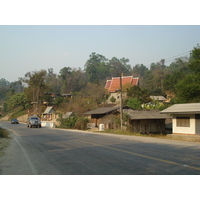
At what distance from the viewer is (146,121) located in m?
36.1

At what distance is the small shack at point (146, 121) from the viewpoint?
3462 centimetres

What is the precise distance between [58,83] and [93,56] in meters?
47.6

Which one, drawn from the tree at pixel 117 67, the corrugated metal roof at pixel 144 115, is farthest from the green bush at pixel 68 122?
the tree at pixel 117 67

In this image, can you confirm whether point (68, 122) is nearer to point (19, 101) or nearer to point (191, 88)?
point (191, 88)

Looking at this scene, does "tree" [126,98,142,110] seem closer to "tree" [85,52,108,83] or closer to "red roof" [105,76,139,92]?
"red roof" [105,76,139,92]

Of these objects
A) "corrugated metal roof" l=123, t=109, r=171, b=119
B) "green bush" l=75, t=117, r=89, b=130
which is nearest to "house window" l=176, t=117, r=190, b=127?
"corrugated metal roof" l=123, t=109, r=171, b=119

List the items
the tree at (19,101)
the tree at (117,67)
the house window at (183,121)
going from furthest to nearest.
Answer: the tree at (117,67)
the tree at (19,101)
the house window at (183,121)

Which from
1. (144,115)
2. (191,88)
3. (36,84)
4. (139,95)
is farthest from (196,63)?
(36,84)

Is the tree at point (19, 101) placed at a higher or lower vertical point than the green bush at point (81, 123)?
higher

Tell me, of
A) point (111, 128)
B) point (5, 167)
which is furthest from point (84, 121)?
point (5, 167)

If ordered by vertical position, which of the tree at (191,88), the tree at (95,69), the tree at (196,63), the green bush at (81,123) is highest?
the tree at (95,69)

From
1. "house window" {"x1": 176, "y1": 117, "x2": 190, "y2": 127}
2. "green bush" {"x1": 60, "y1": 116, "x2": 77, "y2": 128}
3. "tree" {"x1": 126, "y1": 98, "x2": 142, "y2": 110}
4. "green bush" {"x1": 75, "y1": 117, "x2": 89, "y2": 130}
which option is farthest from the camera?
"tree" {"x1": 126, "y1": 98, "x2": 142, "y2": 110}

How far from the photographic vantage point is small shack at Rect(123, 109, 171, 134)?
3462 centimetres

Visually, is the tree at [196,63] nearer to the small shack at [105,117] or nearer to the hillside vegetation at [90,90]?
the hillside vegetation at [90,90]
